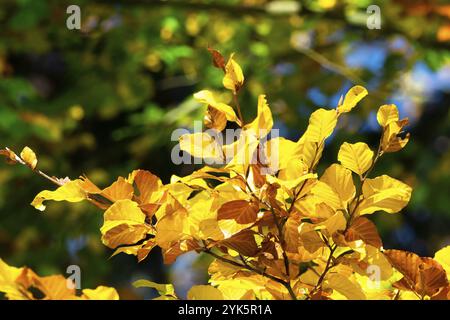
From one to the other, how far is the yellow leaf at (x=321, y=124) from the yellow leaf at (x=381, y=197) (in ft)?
0.33

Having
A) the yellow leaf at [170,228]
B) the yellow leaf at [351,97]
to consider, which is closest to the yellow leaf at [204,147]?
the yellow leaf at [170,228]

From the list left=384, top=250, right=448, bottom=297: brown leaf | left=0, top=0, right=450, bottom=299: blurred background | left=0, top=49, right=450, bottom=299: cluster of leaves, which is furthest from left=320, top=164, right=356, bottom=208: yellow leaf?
left=0, top=0, right=450, bottom=299: blurred background

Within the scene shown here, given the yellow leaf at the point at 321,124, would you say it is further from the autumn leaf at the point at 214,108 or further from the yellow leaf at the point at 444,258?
the yellow leaf at the point at 444,258

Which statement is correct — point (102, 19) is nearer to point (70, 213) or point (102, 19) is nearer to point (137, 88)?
point (137, 88)

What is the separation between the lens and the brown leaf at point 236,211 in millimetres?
1166

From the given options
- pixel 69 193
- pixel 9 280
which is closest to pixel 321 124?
pixel 69 193

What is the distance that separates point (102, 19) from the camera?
4789 mm

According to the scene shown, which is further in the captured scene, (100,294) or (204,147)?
(204,147)

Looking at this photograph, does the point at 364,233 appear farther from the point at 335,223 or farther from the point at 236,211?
the point at 236,211

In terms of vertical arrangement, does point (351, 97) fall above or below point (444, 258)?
above

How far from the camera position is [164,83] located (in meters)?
6.52

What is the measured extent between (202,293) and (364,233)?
269mm

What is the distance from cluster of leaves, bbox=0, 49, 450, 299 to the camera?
119 cm
